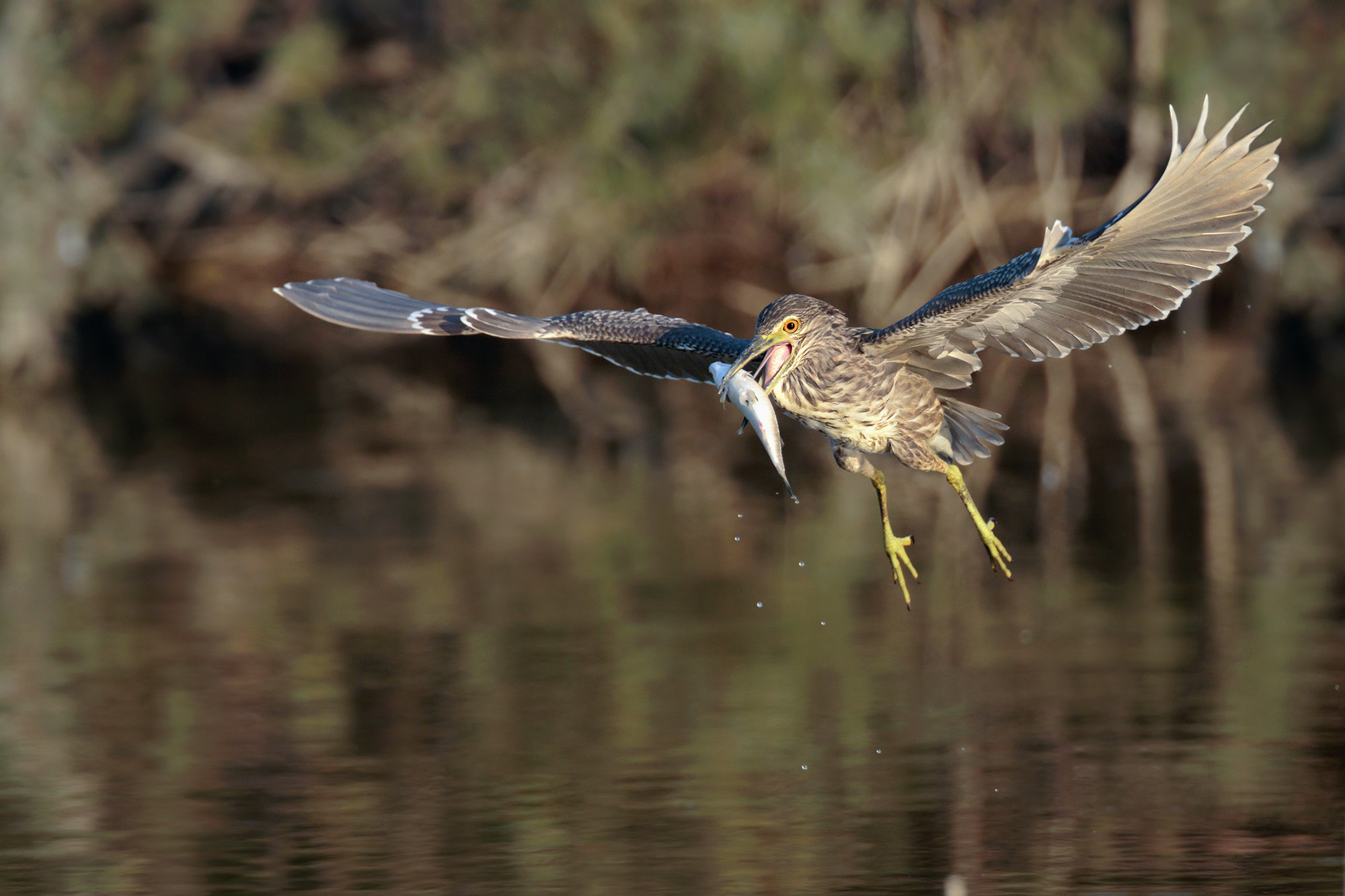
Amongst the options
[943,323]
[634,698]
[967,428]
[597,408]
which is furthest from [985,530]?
[597,408]

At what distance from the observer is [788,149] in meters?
21.1

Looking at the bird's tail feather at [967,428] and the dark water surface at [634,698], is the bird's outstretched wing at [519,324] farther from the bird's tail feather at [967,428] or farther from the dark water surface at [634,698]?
the dark water surface at [634,698]

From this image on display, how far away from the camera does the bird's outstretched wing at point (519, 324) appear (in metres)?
8.12

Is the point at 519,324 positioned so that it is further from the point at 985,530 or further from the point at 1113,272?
the point at 1113,272

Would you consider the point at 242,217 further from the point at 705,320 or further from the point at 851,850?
the point at 851,850

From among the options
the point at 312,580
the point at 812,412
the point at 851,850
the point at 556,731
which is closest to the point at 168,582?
the point at 312,580

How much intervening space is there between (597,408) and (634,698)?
10105 mm

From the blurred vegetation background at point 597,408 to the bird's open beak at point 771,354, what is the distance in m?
2.43

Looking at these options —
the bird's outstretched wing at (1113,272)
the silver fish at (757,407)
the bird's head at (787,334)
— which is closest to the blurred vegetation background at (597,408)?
the silver fish at (757,407)

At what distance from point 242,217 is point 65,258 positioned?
4.14 m

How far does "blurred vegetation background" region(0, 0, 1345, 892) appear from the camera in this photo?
36.2 feet

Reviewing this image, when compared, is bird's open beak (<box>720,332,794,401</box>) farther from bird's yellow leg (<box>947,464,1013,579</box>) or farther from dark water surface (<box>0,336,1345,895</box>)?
dark water surface (<box>0,336,1345,895</box>)

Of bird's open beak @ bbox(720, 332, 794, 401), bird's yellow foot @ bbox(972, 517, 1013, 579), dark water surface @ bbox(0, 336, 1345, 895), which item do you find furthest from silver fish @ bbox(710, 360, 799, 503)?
dark water surface @ bbox(0, 336, 1345, 895)

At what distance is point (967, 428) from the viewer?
818 centimetres
